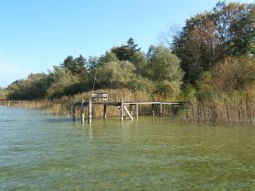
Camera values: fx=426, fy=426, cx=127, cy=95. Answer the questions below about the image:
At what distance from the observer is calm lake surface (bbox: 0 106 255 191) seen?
10.7 metres

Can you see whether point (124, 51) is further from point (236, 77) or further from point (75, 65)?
point (236, 77)

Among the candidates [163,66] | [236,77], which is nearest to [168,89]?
[163,66]

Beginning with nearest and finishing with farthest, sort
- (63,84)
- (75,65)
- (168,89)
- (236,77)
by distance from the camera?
(236,77), (168,89), (63,84), (75,65)

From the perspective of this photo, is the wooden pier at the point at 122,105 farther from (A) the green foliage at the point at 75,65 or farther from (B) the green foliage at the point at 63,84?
(A) the green foliage at the point at 75,65

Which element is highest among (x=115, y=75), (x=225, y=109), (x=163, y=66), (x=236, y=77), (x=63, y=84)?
(x=163, y=66)

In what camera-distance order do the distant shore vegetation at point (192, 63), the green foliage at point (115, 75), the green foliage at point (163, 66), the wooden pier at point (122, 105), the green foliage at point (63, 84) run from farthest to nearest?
the green foliage at point (63, 84) < the green foliage at point (115, 75) < the green foliage at point (163, 66) < the distant shore vegetation at point (192, 63) < the wooden pier at point (122, 105)

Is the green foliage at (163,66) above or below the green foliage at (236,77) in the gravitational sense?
above

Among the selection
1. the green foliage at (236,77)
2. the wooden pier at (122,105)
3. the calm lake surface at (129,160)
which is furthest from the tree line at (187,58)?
the calm lake surface at (129,160)

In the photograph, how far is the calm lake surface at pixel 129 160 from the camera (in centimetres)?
1067

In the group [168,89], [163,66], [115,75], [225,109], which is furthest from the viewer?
[115,75]

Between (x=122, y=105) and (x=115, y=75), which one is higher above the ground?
(x=115, y=75)

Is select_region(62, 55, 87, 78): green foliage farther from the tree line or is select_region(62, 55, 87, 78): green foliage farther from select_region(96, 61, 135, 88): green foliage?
select_region(96, 61, 135, 88): green foliage

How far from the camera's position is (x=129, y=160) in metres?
13.8

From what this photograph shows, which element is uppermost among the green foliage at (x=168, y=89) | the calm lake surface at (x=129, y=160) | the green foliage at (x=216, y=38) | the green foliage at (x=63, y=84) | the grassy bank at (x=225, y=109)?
the green foliage at (x=216, y=38)
